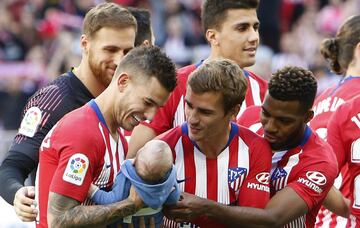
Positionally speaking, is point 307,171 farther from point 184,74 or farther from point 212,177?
point 184,74

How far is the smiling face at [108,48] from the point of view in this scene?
5.98 meters

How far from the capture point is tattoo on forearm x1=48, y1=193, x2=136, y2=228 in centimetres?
483

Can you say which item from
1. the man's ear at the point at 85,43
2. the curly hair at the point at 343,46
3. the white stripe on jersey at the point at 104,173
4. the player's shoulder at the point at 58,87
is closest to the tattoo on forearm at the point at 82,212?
the white stripe on jersey at the point at 104,173

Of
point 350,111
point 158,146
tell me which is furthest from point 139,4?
point 158,146

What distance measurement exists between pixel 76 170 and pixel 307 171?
55.7 inches

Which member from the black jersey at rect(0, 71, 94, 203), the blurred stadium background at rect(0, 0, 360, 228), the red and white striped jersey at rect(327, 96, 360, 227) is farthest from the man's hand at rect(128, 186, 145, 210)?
the blurred stadium background at rect(0, 0, 360, 228)

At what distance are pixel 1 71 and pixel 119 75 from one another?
10.2 meters

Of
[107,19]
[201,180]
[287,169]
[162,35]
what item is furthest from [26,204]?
[162,35]

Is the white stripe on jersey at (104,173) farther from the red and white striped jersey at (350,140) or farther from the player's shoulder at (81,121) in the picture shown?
the red and white striped jersey at (350,140)

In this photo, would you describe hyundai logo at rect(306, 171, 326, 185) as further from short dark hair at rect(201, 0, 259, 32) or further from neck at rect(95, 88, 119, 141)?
short dark hair at rect(201, 0, 259, 32)

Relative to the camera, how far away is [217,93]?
5.22 meters

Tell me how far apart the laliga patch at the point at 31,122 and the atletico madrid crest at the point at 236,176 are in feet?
4.09

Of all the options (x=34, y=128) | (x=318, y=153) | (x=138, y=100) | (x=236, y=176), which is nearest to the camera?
(x=138, y=100)

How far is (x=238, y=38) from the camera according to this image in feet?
22.3
